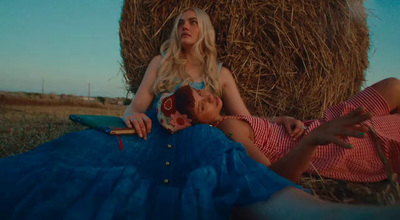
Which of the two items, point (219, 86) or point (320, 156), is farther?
point (219, 86)

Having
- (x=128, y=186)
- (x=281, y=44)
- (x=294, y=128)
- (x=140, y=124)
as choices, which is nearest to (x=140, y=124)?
(x=140, y=124)

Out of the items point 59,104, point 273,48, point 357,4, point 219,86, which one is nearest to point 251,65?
point 273,48

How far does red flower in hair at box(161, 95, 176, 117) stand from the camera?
1356mm

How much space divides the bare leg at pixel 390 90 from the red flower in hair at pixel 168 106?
101 cm

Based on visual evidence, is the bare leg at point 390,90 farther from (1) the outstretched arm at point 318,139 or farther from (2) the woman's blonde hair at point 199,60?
(2) the woman's blonde hair at point 199,60

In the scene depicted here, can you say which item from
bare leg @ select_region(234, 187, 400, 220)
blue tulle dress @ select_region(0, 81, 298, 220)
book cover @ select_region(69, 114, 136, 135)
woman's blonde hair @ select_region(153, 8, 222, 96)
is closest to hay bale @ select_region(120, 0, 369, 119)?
woman's blonde hair @ select_region(153, 8, 222, 96)

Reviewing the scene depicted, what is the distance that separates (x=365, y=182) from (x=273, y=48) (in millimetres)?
1157

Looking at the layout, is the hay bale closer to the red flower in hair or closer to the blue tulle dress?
the red flower in hair

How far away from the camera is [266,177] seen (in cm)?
71

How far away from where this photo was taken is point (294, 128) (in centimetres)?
134

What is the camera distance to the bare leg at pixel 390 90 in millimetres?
1283

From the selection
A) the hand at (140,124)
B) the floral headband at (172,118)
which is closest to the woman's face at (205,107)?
the floral headband at (172,118)

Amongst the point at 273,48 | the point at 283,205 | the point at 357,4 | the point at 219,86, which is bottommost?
the point at 283,205

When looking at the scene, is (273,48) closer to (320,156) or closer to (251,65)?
(251,65)
